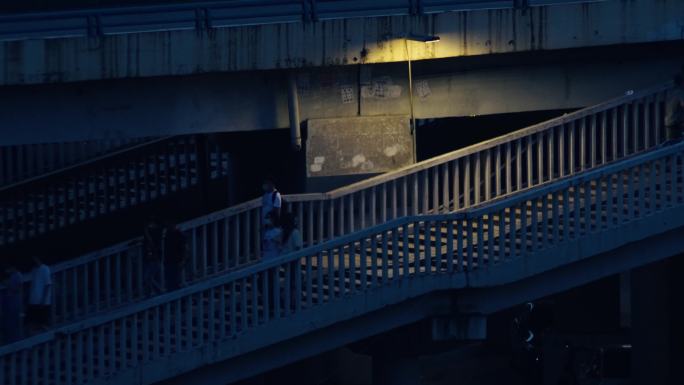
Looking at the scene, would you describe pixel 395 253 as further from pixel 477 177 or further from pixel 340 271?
pixel 477 177

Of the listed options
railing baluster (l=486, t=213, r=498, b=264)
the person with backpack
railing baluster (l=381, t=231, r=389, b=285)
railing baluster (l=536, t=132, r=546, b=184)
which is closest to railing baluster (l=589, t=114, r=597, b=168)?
railing baluster (l=536, t=132, r=546, b=184)

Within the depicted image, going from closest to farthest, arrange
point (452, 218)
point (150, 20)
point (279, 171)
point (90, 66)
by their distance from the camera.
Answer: point (452, 218) → point (90, 66) → point (150, 20) → point (279, 171)

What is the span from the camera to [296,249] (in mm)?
21703

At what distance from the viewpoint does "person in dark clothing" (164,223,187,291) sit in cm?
2191

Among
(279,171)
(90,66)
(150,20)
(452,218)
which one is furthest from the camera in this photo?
(279,171)

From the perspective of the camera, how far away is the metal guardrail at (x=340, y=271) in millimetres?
21109

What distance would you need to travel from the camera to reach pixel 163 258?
21969 millimetres

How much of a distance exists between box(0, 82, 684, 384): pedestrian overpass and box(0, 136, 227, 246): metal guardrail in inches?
262

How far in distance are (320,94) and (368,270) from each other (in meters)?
3.20

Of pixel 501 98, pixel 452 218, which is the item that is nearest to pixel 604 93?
pixel 501 98

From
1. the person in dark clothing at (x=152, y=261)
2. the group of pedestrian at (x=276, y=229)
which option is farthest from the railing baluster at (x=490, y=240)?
the person in dark clothing at (x=152, y=261)

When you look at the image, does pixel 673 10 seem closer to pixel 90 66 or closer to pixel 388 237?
pixel 388 237

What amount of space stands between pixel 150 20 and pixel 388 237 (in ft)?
17.5

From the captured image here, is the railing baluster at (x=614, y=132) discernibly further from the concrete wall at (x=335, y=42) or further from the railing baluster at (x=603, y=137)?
the concrete wall at (x=335, y=42)
